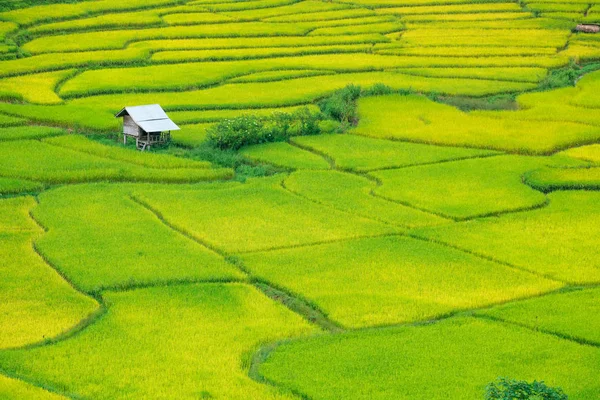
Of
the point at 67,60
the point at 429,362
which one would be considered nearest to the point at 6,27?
the point at 67,60

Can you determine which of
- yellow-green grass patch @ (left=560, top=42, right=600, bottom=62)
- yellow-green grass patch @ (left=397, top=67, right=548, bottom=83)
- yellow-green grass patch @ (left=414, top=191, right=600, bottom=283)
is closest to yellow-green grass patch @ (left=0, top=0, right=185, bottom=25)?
yellow-green grass patch @ (left=397, top=67, right=548, bottom=83)

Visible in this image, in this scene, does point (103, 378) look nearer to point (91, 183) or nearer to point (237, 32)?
point (91, 183)

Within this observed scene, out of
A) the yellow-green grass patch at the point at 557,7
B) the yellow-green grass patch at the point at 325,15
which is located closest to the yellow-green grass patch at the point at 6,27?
the yellow-green grass patch at the point at 325,15

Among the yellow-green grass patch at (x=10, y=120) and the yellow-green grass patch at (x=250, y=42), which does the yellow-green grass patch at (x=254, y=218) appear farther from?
the yellow-green grass patch at (x=250, y=42)

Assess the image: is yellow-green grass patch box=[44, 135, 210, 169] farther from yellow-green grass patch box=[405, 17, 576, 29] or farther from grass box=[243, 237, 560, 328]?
yellow-green grass patch box=[405, 17, 576, 29]

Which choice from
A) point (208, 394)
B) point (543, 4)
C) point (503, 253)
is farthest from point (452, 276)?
point (543, 4)

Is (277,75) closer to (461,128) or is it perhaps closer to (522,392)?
(461,128)

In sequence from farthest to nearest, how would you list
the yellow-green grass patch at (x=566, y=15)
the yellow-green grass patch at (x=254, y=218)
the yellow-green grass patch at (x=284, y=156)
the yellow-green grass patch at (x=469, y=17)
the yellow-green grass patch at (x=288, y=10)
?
the yellow-green grass patch at (x=469, y=17) → the yellow-green grass patch at (x=566, y=15) → the yellow-green grass patch at (x=288, y=10) → the yellow-green grass patch at (x=284, y=156) → the yellow-green grass patch at (x=254, y=218)
